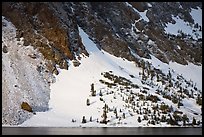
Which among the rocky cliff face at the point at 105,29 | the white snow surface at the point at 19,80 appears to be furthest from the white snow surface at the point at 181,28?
the white snow surface at the point at 19,80

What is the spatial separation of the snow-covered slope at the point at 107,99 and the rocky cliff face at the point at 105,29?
96.5 inches

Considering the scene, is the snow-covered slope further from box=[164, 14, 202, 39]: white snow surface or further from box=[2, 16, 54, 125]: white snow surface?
box=[164, 14, 202, 39]: white snow surface

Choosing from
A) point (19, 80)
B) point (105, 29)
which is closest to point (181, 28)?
point (105, 29)

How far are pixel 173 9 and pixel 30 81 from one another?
168 ft

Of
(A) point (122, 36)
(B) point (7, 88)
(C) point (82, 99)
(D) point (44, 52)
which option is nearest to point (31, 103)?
(B) point (7, 88)

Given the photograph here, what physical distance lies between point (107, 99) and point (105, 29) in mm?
22917

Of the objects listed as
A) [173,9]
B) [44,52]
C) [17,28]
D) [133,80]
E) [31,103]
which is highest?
[173,9]

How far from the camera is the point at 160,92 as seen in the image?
53406 mm

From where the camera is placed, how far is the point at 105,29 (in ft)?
217

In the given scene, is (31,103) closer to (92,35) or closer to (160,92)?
(160,92)

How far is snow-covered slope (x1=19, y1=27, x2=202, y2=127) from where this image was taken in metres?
41.9

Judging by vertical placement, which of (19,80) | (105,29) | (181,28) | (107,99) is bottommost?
(107,99)

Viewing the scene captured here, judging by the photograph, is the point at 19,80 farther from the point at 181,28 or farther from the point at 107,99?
the point at 181,28

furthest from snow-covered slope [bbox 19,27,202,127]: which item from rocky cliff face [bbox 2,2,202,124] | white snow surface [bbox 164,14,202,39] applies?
white snow surface [bbox 164,14,202,39]
